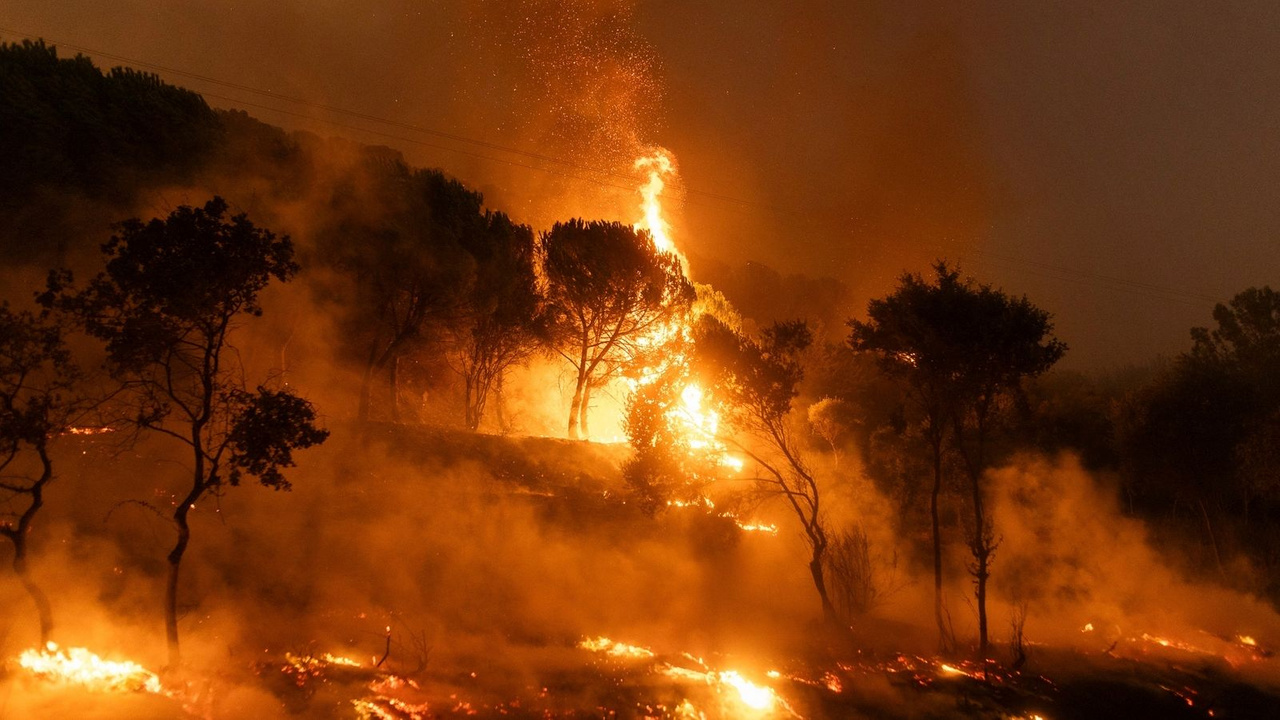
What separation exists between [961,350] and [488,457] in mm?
12802

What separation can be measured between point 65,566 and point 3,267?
1059cm

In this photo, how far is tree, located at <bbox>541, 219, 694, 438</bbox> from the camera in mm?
30062

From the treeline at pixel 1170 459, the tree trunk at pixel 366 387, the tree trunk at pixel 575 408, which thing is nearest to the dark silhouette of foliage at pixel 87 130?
the tree trunk at pixel 366 387

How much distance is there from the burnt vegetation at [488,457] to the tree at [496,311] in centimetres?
16

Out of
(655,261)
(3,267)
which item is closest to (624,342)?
(655,261)

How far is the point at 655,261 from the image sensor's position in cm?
3152

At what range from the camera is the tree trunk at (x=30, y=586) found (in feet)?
28.8

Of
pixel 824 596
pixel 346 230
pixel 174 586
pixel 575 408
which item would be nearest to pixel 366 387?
pixel 346 230

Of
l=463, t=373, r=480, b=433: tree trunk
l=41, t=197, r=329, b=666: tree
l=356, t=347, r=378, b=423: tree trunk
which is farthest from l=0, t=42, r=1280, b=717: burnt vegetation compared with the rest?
l=463, t=373, r=480, b=433: tree trunk

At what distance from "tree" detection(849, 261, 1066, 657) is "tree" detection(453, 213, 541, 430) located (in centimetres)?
1593

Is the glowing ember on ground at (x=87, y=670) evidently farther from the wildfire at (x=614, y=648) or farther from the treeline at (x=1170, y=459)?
the treeline at (x=1170, y=459)

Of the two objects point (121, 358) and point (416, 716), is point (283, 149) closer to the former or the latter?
point (121, 358)

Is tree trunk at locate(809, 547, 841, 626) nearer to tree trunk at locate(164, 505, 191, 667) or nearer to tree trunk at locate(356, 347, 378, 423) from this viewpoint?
tree trunk at locate(164, 505, 191, 667)

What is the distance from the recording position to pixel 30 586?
891 cm
